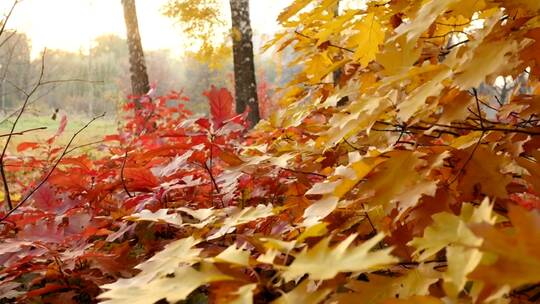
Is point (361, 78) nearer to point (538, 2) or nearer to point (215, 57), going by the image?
point (538, 2)

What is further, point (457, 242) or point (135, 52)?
point (135, 52)

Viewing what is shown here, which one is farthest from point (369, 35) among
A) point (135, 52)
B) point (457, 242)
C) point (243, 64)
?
point (135, 52)

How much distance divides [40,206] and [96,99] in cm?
3543

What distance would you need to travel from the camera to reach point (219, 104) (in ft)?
4.49

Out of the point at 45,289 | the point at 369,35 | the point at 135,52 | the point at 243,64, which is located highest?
the point at 135,52

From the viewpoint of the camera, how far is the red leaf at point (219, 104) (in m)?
1.36

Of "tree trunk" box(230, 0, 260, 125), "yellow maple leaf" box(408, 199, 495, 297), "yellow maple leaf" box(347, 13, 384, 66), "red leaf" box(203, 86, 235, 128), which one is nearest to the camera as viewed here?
"yellow maple leaf" box(408, 199, 495, 297)

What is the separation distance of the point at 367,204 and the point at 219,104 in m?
0.57

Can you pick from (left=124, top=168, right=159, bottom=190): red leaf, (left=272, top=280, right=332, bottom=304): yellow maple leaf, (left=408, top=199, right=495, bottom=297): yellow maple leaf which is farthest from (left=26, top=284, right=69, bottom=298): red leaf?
(left=408, top=199, right=495, bottom=297): yellow maple leaf

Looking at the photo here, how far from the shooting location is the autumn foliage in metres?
0.59

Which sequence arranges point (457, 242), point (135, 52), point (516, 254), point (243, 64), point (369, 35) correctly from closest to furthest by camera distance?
point (516, 254) → point (457, 242) → point (369, 35) → point (243, 64) → point (135, 52)

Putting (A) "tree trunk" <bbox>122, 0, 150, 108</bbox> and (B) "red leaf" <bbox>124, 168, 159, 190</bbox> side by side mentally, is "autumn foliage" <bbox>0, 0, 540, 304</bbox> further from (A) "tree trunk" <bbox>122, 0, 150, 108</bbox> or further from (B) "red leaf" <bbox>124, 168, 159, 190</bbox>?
(A) "tree trunk" <bbox>122, 0, 150, 108</bbox>

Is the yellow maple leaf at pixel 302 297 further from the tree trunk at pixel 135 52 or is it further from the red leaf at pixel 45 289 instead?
the tree trunk at pixel 135 52

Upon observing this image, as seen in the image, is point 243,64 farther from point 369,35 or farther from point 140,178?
point 369,35
